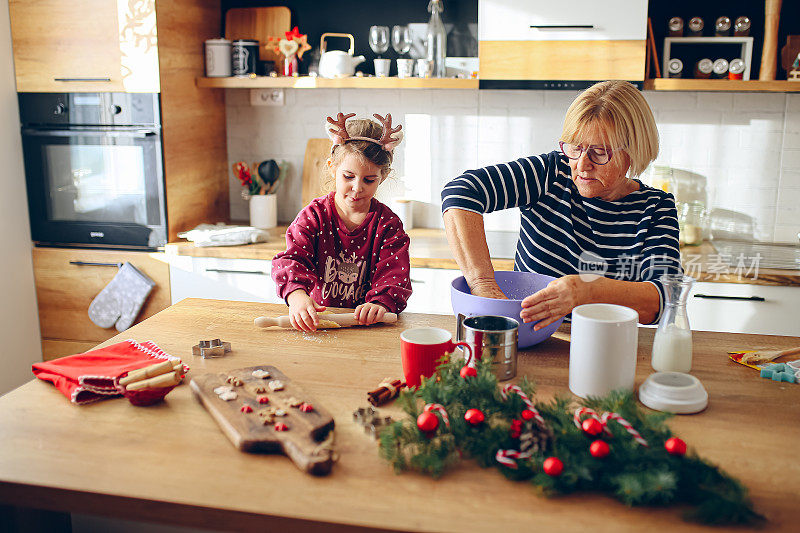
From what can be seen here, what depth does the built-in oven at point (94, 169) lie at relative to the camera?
3104 mm

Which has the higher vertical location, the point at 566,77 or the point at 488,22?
the point at 488,22

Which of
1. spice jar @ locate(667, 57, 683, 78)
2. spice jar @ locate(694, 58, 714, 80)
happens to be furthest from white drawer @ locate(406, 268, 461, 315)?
spice jar @ locate(694, 58, 714, 80)

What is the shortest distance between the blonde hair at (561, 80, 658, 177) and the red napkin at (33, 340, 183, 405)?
1033mm

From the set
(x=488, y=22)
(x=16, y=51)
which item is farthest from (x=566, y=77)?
(x=16, y=51)

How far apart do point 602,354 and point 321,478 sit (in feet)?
1.78

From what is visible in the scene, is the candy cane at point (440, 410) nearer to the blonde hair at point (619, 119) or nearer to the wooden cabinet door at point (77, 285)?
the blonde hair at point (619, 119)

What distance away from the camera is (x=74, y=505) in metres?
1.01

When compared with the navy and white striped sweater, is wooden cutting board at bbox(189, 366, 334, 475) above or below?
below

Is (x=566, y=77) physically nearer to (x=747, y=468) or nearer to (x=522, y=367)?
(x=522, y=367)

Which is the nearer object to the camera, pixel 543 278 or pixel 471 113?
pixel 543 278

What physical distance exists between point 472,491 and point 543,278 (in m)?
0.81

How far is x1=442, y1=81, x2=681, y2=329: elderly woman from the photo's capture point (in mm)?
1570

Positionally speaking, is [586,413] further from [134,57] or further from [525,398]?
[134,57]

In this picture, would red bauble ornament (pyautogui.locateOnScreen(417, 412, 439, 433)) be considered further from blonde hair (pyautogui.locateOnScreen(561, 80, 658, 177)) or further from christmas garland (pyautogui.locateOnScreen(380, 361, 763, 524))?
blonde hair (pyautogui.locateOnScreen(561, 80, 658, 177))
